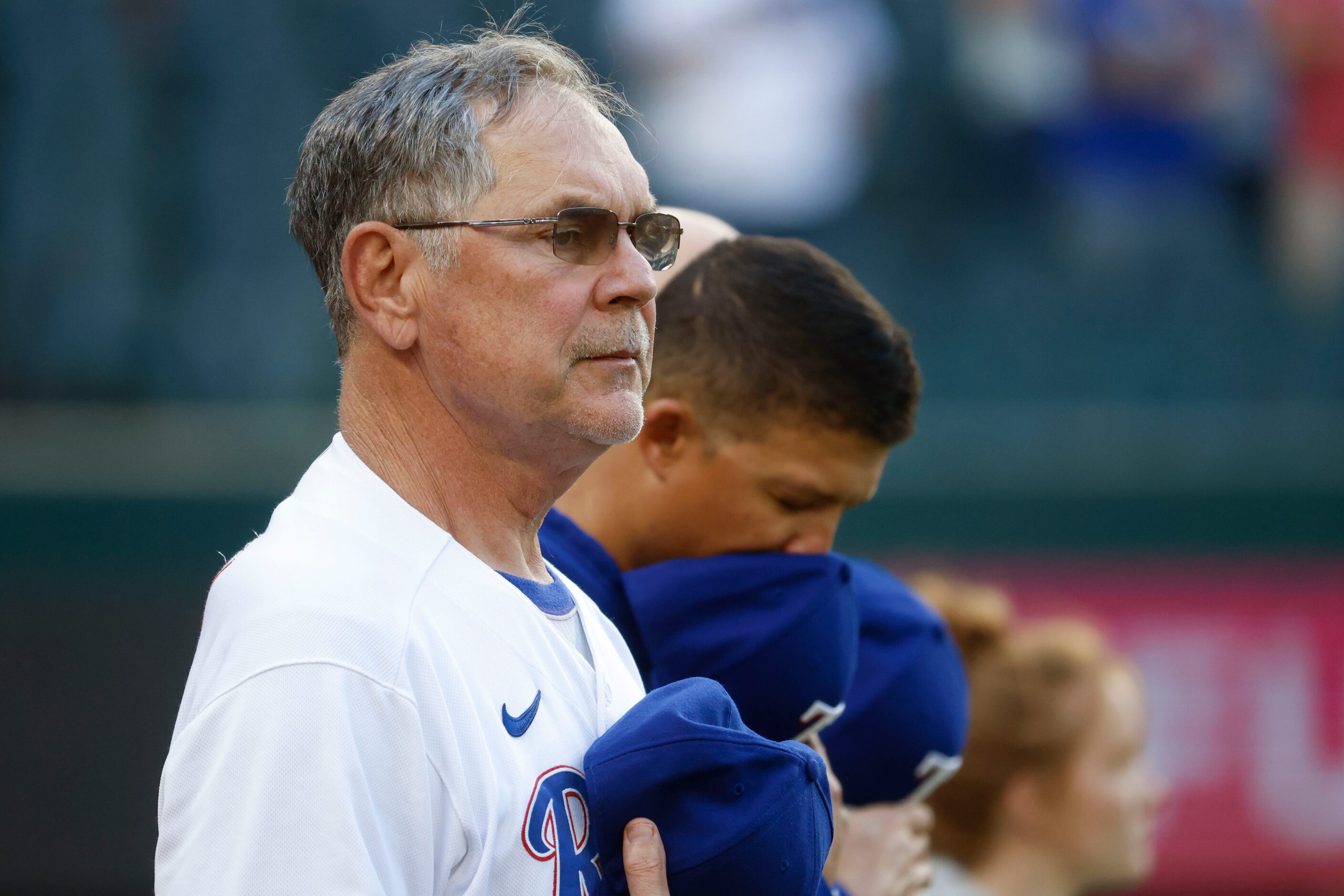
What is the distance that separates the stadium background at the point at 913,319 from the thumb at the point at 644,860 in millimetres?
3964

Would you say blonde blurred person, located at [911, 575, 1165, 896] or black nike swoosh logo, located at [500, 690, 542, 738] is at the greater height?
black nike swoosh logo, located at [500, 690, 542, 738]

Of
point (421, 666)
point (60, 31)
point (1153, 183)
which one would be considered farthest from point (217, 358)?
point (421, 666)

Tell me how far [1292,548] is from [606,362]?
Answer: 4799 millimetres

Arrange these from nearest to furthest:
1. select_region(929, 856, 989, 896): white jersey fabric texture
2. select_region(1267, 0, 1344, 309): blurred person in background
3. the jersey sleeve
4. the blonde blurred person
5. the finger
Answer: the jersey sleeve, the finger, select_region(929, 856, 989, 896): white jersey fabric texture, the blonde blurred person, select_region(1267, 0, 1344, 309): blurred person in background

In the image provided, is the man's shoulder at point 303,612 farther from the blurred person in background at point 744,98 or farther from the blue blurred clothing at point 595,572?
the blurred person in background at point 744,98

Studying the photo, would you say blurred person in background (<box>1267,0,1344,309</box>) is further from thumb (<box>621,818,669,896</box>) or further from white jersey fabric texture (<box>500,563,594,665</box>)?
thumb (<box>621,818,669,896</box>)

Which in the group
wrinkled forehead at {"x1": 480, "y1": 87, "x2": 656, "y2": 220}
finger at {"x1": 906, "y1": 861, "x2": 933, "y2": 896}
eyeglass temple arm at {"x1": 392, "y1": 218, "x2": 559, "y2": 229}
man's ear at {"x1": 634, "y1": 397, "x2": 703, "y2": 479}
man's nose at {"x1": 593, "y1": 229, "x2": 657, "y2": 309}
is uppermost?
wrinkled forehead at {"x1": 480, "y1": 87, "x2": 656, "y2": 220}

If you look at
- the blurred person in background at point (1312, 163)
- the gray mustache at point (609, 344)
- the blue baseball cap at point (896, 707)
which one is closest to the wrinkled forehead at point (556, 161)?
the gray mustache at point (609, 344)

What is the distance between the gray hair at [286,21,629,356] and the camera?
4.54 feet

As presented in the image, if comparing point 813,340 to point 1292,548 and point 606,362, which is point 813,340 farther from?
point 1292,548

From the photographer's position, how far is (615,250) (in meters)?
1.45

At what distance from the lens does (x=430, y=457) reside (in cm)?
143

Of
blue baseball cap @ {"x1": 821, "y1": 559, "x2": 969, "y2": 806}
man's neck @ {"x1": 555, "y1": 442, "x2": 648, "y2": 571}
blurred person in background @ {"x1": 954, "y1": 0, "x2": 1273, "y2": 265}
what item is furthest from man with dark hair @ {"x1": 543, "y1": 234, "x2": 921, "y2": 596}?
blurred person in background @ {"x1": 954, "y1": 0, "x2": 1273, "y2": 265}

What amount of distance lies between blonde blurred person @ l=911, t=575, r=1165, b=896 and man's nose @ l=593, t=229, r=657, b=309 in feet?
6.17
